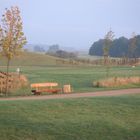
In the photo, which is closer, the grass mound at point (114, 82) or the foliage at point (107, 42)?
the grass mound at point (114, 82)

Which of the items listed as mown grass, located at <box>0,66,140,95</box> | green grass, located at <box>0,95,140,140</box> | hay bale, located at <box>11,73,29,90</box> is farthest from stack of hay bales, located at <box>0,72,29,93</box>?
green grass, located at <box>0,95,140,140</box>

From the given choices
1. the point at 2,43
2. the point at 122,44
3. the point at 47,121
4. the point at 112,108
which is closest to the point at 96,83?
the point at 2,43

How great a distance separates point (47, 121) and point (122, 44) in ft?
481

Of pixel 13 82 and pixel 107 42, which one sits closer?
pixel 13 82

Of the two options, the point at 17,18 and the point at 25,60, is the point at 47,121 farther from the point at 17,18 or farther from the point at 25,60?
the point at 25,60

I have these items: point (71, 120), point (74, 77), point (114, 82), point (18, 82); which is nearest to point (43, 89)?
point (18, 82)

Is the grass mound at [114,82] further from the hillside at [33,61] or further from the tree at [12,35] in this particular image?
the hillside at [33,61]

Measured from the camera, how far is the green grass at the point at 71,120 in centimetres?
1361

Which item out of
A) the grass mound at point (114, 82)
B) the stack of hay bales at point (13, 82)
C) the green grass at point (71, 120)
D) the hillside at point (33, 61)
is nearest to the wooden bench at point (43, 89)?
the stack of hay bales at point (13, 82)

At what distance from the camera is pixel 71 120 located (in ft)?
50.0

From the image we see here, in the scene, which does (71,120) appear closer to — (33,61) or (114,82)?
(114,82)

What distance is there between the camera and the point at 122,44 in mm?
159750

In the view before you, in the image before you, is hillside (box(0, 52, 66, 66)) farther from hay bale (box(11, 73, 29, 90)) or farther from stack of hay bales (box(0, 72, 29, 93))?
stack of hay bales (box(0, 72, 29, 93))

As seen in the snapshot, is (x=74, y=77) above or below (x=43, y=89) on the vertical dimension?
above
